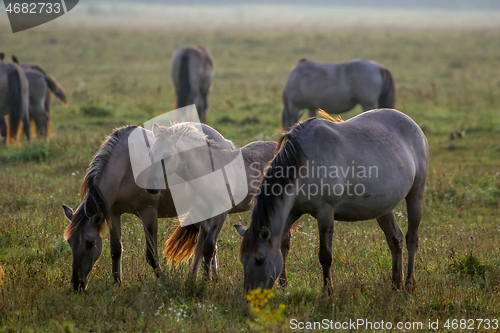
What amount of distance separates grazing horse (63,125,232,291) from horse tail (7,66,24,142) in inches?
236

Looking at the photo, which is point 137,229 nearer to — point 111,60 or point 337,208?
point 337,208

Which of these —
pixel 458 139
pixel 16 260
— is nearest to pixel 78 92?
pixel 458 139

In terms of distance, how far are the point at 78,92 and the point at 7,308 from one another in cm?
1355

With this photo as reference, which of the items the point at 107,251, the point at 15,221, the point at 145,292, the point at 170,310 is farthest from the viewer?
the point at 15,221

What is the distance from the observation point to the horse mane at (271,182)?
4219 millimetres

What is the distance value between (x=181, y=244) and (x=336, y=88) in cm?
748

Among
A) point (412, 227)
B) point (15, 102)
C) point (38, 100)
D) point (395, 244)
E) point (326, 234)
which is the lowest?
point (395, 244)

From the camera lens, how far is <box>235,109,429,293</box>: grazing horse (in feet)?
13.9

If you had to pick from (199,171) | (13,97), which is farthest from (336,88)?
(199,171)

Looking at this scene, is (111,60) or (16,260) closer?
(16,260)

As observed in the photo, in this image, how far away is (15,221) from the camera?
6.31 metres

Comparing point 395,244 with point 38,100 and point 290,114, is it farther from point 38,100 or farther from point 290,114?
point 38,100

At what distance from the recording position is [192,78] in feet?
45.0

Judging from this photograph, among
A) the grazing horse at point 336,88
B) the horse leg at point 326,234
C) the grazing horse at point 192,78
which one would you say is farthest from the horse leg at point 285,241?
the grazing horse at point 192,78
